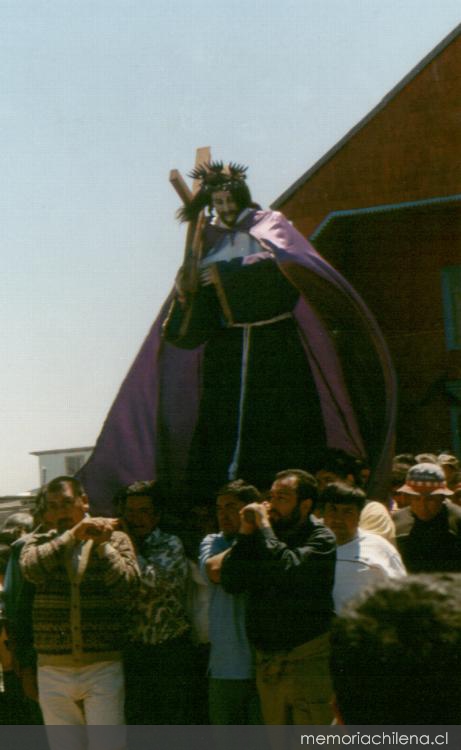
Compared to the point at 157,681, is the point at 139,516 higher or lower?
higher

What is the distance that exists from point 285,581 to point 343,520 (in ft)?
1.62

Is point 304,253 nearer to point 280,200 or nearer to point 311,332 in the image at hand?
point 311,332

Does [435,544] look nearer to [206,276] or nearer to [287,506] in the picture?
[287,506]

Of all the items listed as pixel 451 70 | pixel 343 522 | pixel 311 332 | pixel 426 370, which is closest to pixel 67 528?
pixel 343 522

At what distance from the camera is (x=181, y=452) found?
268 inches

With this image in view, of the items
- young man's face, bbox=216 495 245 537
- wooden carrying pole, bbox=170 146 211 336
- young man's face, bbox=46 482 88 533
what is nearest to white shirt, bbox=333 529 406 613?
young man's face, bbox=216 495 245 537

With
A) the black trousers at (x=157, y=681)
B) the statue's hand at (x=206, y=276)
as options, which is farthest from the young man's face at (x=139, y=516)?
the statue's hand at (x=206, y=276)

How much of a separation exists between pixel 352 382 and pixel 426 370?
384 centimetres

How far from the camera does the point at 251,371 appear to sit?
6.53 meters

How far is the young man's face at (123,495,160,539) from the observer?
5.06 m

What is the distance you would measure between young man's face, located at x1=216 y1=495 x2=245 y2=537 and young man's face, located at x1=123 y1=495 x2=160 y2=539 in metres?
0.41

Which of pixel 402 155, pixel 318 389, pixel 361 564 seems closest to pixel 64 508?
pixel 361 564

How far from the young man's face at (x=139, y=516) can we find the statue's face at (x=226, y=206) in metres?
2.36

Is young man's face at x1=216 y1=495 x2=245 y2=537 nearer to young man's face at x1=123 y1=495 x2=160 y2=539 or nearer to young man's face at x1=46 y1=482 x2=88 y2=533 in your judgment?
young man's face at x1=123 y1=495 x2=160 y2=539
